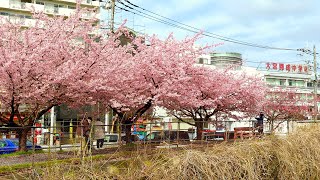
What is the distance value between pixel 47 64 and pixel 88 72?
1.69 meters

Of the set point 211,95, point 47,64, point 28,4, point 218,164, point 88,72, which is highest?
point 28,4

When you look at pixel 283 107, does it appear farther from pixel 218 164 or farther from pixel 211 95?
pixel 218 164

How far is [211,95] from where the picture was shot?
70.4ft

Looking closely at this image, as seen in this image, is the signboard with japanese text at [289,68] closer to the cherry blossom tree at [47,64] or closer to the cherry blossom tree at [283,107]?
the cherry blossom tree at [283,107]

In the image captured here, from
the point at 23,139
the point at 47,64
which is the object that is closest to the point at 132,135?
the point at 23,139

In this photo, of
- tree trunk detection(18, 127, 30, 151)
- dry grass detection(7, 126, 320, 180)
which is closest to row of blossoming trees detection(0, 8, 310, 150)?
→ tree trunk detection(18, 127, 30, 151)

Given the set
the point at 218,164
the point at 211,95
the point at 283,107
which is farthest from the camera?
the point at 283,107

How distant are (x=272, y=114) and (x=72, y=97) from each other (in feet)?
82.8

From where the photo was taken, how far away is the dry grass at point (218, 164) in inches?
207

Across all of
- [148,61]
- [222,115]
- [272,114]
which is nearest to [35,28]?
[148,61]

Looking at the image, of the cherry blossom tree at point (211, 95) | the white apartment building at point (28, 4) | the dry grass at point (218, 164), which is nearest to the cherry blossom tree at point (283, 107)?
the cherry blossom tree at point (211, 95)

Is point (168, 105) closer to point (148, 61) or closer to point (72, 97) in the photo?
point (148, 61)

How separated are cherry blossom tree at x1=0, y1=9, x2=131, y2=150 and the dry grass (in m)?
7.47

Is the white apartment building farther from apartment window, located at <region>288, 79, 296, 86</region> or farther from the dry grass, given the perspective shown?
the dry grass
